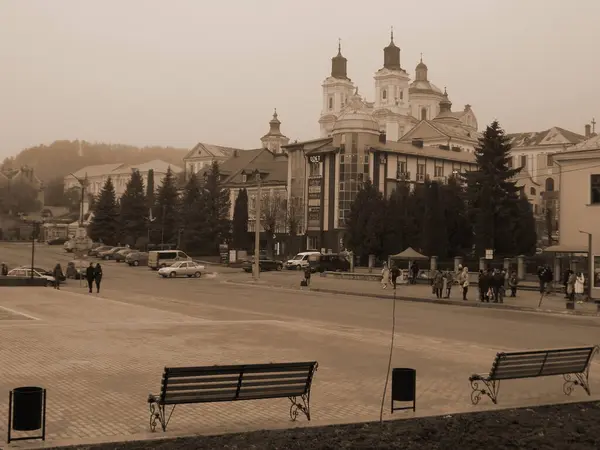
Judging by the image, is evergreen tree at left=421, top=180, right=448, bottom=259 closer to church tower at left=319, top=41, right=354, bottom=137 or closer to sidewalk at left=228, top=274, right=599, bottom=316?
sidewalk at left=228, top=274, right=599, bottom=316

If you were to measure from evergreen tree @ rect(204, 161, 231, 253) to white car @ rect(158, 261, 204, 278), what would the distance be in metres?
27.7

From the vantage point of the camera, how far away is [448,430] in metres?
8.84

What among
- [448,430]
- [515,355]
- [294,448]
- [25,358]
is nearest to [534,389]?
[515,355]

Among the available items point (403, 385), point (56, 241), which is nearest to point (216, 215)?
point (56, 241)

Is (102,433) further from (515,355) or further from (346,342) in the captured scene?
(346,342)

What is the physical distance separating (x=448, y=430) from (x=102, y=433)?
4.35m

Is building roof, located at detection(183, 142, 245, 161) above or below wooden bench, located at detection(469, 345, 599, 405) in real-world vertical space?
above

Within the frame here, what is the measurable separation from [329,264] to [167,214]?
35409mm

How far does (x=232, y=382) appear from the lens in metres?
9.12

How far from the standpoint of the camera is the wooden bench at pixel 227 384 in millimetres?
8797

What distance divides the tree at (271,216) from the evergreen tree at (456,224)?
26122 millimetres

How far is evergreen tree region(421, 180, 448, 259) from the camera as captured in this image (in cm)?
6475

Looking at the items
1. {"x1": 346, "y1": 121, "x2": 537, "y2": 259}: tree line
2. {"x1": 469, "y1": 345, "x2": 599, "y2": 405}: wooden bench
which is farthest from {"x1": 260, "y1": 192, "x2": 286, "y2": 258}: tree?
{"x1": 469, "y1": 345, "x2": 599, "y2": 405}: wooden bench

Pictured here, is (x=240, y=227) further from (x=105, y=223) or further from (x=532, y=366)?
(x=532, y=366)
